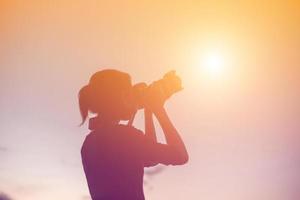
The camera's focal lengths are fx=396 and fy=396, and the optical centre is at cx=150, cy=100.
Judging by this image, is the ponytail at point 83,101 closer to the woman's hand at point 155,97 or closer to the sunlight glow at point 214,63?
the woman's hand at point 155,97

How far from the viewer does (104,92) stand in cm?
155

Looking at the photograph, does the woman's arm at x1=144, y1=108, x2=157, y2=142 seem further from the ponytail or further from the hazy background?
the ponytail

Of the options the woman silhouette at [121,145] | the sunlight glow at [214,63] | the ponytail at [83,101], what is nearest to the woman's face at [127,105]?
the woman silhouette at [121,145]

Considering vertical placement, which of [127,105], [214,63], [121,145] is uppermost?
[214,63]

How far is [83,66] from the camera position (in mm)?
1619

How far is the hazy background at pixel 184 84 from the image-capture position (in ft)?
5.16

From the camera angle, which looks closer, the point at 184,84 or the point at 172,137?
the point at 172,137

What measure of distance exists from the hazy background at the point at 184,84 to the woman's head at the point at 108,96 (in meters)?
0.03

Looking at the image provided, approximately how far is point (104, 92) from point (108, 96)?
0.02 meters

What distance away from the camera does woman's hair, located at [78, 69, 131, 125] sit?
60.6 inches

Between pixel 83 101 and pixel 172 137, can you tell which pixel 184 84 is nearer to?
pixel 172 137

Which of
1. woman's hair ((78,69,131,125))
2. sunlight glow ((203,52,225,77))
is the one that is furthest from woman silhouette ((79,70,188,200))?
sunlight glow ((203,52,225,77))

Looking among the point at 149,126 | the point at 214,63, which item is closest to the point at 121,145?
the point at 149,126

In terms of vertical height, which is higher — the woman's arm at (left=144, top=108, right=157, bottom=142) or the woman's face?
the woman's face
